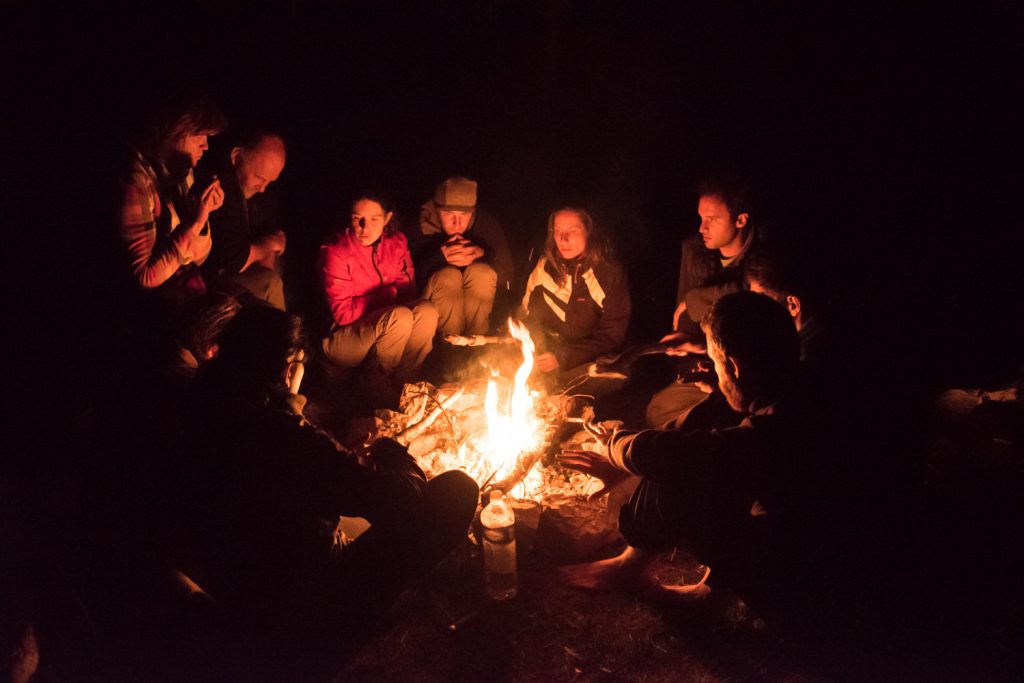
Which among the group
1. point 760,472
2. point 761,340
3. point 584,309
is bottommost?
point 760,472

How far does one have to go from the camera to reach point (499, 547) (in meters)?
3.32

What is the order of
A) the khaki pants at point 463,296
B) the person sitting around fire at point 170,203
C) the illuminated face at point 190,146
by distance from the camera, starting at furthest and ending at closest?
the khaki pants at point 463,296 → the illuminated face at point 190,146 → the person sitting around fire at point 170,203

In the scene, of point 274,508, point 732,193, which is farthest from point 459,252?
point 274,508

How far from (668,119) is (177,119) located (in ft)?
19.1

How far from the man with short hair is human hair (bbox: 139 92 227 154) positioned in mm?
2415

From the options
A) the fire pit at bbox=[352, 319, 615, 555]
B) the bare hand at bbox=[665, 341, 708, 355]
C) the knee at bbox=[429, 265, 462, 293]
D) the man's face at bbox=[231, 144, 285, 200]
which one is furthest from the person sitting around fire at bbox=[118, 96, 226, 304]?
the bare hand at bbox=[665, 341, 708, 355]

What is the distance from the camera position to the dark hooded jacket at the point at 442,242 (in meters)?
6.21

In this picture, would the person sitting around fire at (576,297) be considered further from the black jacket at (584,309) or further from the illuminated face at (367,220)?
the illuminated face at (367,220)

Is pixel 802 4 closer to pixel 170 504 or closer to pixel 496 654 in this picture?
pixel 496 654

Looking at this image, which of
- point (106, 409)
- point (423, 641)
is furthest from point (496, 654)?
point (106, 409)

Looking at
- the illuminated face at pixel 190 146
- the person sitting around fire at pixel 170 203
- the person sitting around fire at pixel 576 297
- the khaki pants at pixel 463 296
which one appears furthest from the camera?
the khaki pants at pixel 463 296

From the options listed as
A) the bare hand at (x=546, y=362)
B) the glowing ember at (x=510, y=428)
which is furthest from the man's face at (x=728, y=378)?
the bare hand at (x=546, y=362)

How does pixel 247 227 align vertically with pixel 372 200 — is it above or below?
below

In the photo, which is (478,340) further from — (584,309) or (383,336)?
(584,309)
